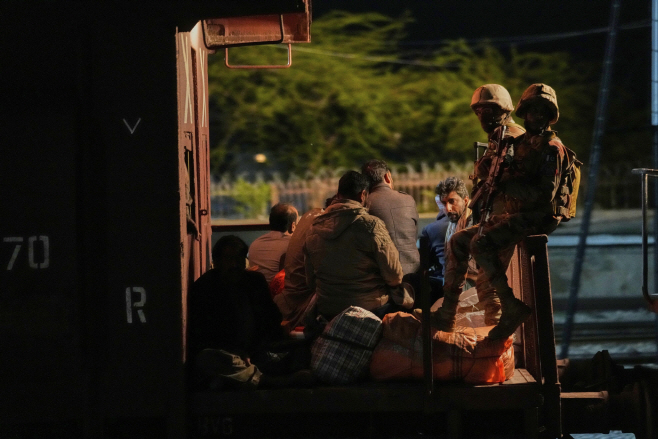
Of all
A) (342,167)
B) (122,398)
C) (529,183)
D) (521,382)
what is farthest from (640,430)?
(342,167)

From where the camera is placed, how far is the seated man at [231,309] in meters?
4.18

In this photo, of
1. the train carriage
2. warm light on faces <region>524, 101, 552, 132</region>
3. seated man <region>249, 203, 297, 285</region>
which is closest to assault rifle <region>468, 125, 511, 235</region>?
warm light on faces <region>524, 101, 552, 132</region>

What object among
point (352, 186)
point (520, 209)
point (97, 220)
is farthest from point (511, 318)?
point (97, 220)

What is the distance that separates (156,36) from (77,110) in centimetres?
48

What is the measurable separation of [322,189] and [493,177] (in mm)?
12208

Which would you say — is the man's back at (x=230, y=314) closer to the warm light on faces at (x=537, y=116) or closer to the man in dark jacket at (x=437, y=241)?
the warm light on faces at (x=537, y=116)

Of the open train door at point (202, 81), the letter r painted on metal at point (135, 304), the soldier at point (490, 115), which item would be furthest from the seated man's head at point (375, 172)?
the letter r painted on metal at point (135, 304)

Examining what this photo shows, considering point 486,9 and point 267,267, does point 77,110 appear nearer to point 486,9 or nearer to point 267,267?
point 267,267

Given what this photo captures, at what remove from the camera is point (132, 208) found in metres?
3.79

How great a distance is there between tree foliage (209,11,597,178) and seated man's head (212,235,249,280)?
12.2m

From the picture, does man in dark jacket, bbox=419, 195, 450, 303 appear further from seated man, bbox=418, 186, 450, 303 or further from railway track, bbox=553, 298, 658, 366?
railway track, bbox=553, 298, 658, 366

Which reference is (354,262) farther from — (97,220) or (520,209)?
(97,220)

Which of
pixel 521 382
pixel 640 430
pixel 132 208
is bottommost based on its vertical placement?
pixel 640 430

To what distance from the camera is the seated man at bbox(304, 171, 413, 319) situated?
15.6 ft
